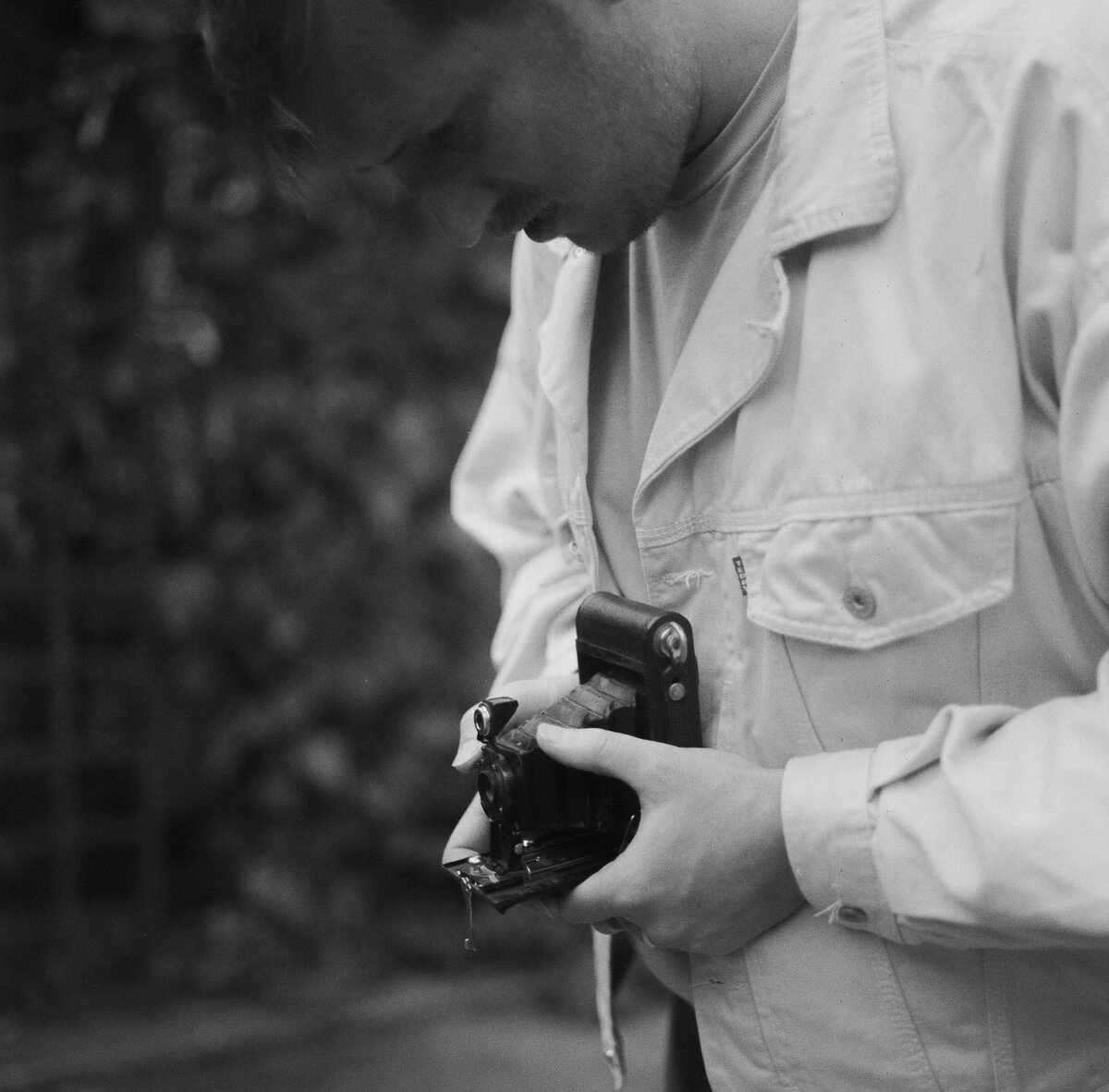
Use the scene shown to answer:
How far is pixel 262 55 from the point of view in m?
1.31

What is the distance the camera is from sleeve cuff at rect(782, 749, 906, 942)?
121cm

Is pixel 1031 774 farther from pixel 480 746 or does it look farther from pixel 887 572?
pixel 480 746

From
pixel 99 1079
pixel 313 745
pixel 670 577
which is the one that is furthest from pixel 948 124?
pixel 99 1079

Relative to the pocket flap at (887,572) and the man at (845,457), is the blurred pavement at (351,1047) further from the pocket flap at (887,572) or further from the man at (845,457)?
the pocket flap at (887,572)

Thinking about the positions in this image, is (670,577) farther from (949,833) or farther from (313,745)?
(313,745)

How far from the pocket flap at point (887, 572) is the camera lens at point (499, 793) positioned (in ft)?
0.94

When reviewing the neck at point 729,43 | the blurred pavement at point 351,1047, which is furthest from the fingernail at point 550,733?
the blurred pavement at point 351,1047

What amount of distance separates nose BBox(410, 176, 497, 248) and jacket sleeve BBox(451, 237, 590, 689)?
0.37 m

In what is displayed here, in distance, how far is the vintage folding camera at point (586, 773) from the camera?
1338mm

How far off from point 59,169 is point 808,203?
8.86 feet

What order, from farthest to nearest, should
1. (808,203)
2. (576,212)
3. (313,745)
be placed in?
1. (313,745)
2. (576,212)
3. (808,203)

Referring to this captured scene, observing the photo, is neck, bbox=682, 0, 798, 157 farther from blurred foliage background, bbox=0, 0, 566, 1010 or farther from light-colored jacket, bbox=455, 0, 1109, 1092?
blurred foliage background, bbox=0, 0, 566, 1010

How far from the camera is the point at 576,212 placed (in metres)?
1.39

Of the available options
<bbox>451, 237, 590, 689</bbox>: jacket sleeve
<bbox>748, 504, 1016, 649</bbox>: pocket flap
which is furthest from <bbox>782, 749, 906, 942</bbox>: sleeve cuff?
<bbox>451, 237, 590, 689</bbox>: jacket sleeve
